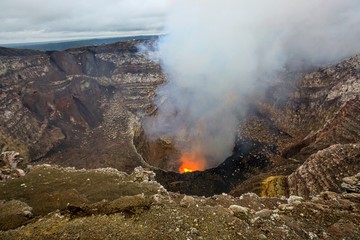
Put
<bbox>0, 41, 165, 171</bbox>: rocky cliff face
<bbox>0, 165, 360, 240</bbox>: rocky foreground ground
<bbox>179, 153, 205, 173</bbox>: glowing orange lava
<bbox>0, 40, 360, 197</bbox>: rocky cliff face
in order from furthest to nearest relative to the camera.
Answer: <bbox>179, 153, 205, 173</bbox>: glowing orange lava → <bbox>0, 41, 165, 171</bbox>: rocky cliff face → <bbox>0, 40, 360, 197</bbox>: rocky cliff face → <bbox>0, 165, 360, 240</bbox>: rocky foreground ground

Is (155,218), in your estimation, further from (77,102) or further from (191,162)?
(77,102)

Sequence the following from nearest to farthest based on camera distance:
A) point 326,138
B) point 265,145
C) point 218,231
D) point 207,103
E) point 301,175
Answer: point 218,231 → point 301,175 → point 326,138 → point 265,145 → point 207,103

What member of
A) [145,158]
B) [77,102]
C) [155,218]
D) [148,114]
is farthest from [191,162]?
[155,218]

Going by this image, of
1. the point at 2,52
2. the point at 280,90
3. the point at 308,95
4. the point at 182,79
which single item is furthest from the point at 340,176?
the point at 2,52

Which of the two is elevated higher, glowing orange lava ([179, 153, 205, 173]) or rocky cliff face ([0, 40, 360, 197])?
rocky cliff face ([0, 40, 360, 197])

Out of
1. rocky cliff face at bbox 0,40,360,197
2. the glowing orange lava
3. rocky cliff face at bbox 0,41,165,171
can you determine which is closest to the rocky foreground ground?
rocky cliff face at bbox 0,40,360,197

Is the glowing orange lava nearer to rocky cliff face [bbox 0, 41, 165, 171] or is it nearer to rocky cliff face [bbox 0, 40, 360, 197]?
rocky cliff face [bbox 0, 40, 360, 197]

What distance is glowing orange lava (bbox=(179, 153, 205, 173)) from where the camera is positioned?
67625mm

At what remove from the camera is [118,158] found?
53594 millimetres

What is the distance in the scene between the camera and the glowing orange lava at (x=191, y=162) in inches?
2662

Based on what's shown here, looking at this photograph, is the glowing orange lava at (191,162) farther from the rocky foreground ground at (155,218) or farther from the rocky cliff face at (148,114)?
the rocky foreground ground at (155,218)

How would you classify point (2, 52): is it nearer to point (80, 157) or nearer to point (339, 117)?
point (80, 157)

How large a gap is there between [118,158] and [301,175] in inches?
1236

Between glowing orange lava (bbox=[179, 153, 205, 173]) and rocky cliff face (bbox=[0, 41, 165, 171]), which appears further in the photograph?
glowing orange lava (bbox=[179, 153, 205, 173])
